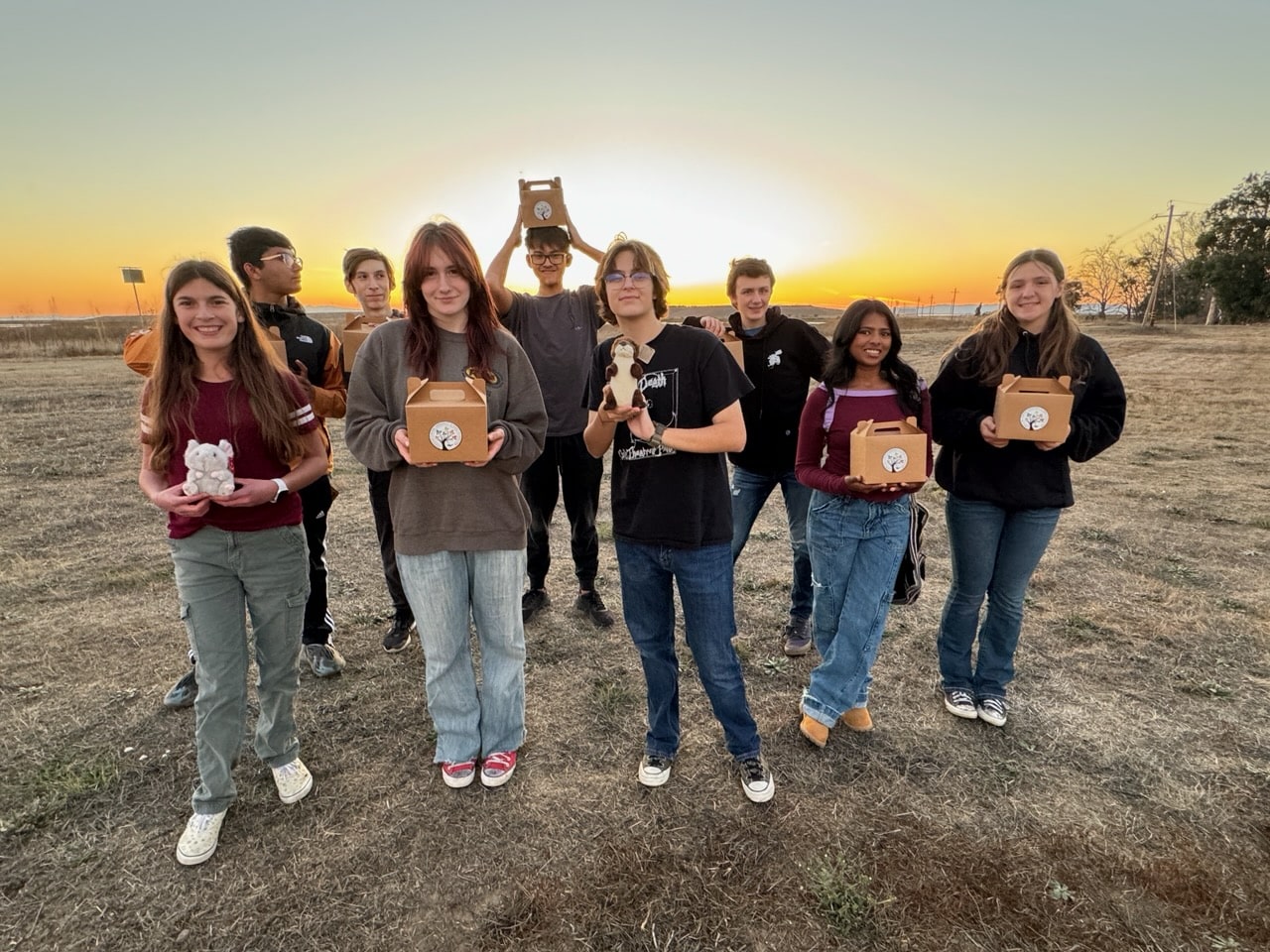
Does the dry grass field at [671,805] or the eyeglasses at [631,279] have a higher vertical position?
the eyeglasses at [631,279]

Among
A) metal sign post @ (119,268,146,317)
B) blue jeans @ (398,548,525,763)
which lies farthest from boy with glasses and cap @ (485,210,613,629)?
metal sign post @ (119,268,146,317)

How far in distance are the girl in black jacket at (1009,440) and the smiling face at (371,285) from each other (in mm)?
3110

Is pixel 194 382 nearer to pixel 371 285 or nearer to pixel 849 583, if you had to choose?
pixel 371 285

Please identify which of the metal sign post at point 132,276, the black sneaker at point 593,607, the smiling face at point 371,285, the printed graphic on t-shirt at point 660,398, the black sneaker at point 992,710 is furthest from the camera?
the metal sign post at point 132,276

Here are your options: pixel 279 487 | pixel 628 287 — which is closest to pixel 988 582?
pixel 628 287

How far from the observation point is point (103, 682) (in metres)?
3.43

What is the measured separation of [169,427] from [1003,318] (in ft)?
11.2

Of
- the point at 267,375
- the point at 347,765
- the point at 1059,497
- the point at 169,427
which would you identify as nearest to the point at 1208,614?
the point at 1059,497

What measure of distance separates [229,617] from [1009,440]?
10.7ft

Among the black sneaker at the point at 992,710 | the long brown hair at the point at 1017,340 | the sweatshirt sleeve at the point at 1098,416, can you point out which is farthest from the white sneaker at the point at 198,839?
the sweatshirt sleeve at the point at 1098,416

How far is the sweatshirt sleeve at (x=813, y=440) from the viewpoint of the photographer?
9.14ft

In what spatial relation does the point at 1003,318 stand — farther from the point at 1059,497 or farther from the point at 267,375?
the point at 267,375

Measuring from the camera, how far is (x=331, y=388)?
3.33 m

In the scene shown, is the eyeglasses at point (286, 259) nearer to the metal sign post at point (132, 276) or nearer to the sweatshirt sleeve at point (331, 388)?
the sweatshirt sleeve at point (331, 388)
